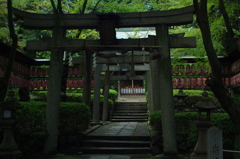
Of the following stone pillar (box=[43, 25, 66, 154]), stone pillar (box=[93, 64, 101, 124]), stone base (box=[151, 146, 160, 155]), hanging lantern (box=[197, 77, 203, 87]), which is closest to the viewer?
stone pillar (box=[43, 25, 66, 154])

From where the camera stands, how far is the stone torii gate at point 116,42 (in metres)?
8.91

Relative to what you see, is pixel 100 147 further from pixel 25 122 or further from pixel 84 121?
pixel 25 122

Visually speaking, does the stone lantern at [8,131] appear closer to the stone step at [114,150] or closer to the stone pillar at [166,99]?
the stone step at [114,150]

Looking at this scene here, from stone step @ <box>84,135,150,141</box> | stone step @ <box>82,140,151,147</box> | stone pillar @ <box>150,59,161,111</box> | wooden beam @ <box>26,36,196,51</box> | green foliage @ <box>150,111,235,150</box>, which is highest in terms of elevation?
wooden beam @ <box>26,36,196,51</box>

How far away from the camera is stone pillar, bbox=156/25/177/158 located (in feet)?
28.9

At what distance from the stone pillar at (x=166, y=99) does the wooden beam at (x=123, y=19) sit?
38 centimetres

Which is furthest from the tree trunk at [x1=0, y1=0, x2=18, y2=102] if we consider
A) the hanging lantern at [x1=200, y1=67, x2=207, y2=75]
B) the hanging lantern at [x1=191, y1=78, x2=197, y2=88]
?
the hanging lantern at [x1=191, y1=78, x2=197, y2=88]

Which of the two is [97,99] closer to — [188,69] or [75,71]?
[75,71]

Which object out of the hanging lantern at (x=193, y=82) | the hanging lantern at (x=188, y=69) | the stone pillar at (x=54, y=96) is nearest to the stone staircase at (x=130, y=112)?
the hanging lantern at (x=193, y=82)

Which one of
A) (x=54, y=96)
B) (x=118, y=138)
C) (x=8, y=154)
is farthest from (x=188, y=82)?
(x=8, y=154)

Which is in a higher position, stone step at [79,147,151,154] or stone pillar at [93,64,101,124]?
stone pillar at [93,64,101,124]

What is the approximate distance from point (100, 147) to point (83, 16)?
500 cm

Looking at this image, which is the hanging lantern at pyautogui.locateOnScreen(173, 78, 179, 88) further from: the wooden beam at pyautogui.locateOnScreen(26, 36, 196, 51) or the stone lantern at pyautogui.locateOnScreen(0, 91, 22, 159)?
the stone lantern at pyautogui.locateOnScreen(0, 91, 22, 159)

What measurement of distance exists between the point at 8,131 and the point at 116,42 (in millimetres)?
4606
